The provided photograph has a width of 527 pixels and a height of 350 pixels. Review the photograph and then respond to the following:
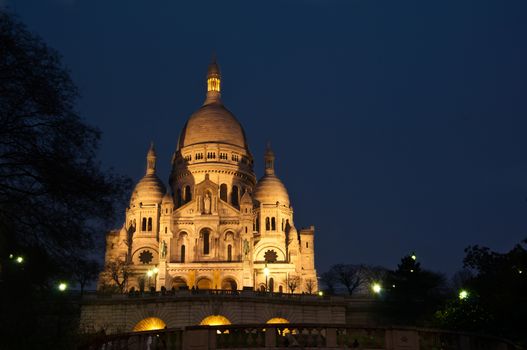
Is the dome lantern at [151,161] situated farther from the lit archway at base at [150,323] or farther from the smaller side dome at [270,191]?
the lit archway at base at [150,323]

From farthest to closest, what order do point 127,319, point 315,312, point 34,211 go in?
1. point 315,312
2. point 127,319
3. point 34,211

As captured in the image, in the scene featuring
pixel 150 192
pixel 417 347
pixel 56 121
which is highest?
pixel 150 192

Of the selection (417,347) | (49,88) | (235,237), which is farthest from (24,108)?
(235,237)

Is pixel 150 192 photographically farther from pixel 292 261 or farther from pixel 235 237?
pixel 292 261

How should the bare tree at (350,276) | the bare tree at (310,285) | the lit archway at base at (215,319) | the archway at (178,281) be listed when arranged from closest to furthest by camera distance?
the lit archway at base at (215,319) → the archway at (178,281) → the bare tree at (310,285) → the bare tree at (350,276)

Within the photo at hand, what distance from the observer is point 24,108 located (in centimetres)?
1666

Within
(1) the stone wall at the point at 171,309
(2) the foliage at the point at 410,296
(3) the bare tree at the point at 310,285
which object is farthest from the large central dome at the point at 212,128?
(1) the stone wall at the point at 171,309

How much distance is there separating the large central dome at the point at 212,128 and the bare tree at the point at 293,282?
2488 cm

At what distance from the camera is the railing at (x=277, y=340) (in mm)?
19797

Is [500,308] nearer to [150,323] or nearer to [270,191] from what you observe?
[150,323]

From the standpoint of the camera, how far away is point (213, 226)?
8569 cm

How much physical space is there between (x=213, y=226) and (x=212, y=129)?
66.9 feet

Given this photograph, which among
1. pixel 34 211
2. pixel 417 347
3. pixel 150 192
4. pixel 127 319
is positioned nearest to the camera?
pixel 34 211

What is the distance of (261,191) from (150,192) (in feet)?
50.2
